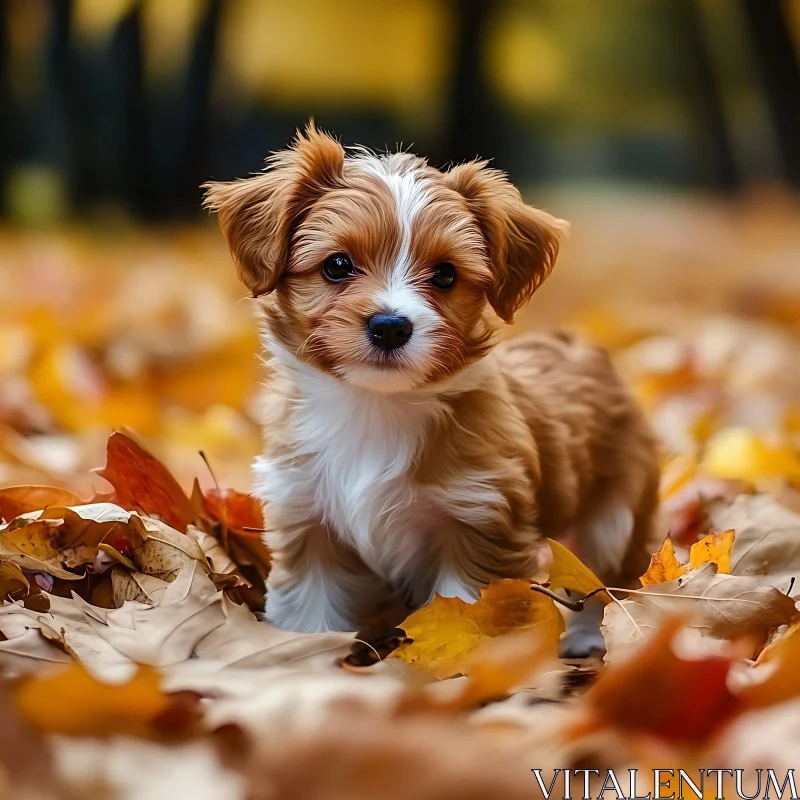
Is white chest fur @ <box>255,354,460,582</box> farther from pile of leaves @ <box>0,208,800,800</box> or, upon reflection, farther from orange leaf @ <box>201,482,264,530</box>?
orange leaf @ <box>201,482,264,530</box>

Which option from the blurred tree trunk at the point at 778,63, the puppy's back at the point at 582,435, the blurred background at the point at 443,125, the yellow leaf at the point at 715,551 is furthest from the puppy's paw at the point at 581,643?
the blurred tree trunk at the point at 778,63

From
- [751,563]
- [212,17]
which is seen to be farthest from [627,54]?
[751,563]

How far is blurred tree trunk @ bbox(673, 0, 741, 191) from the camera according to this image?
7000 millimetres

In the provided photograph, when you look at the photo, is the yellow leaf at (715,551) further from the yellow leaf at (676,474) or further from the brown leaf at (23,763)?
the brown leaf at (23,763)

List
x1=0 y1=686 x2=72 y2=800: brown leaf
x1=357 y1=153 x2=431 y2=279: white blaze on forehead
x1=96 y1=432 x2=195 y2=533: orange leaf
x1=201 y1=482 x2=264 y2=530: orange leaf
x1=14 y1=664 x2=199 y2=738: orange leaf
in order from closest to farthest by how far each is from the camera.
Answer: x1=0 y1=686 x2=72 y2=800: brown leaf
x1=14 y1=664 x2=199 y2=738: orange leaf
x1=357 y1=153 x2=431 y2=279: white blaze on forehead
x1=96 y1=432 x2=195 y2=533: orange leaf
x1=201 y1=482 x2=264 y2=530: orange leaf

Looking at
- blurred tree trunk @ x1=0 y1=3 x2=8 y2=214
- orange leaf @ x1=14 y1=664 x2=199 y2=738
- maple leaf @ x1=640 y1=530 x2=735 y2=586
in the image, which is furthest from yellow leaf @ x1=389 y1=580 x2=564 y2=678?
blurred tree trunk @ x1=0 y1=3 x2=8 y2=214

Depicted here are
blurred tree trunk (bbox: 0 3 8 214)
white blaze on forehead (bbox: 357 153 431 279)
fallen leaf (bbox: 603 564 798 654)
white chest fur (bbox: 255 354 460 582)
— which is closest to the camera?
fallen leaf (bbox: 603 564 798 654)

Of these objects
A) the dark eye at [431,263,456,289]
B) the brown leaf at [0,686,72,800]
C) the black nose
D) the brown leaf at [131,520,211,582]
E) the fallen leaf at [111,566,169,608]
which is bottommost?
the brown leaf at [0,686,72,800]

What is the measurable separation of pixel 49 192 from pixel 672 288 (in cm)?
449

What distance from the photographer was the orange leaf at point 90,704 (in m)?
1.57

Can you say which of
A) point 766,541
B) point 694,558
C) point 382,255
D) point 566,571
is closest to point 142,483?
point 382,255

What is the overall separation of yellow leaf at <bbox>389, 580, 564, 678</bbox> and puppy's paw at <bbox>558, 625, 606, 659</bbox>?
1.73 feet

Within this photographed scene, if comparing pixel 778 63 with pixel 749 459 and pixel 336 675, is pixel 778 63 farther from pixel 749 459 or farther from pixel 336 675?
pixel 336 675

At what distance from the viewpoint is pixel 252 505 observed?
2.89 metres
